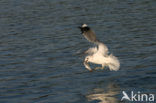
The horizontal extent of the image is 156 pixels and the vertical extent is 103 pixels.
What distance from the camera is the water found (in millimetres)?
12250

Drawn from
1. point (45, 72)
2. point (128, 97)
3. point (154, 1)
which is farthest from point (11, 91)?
point (154, 1)

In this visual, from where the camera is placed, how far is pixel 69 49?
16734 millimetres

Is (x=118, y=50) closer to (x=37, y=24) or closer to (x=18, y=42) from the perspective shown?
(x=18, y=42)

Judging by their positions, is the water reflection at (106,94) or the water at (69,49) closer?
the water reflection at (106,94)

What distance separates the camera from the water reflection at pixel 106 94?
37.6ft

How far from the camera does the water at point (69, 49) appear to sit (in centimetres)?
1225

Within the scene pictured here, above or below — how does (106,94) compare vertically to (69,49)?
below

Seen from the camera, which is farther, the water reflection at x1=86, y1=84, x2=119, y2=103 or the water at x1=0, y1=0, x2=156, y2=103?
the water at x1=0, y1=0, x2=156, y2=103

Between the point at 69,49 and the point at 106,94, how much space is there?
5.08 metres

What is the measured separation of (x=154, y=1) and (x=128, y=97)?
531 inches

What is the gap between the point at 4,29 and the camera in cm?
2052

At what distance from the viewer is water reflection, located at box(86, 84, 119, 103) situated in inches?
451

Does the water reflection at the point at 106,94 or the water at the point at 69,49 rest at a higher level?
the water at the point at 69,49

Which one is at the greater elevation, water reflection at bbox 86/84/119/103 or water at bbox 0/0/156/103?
water at bbox 0/0/156/103
